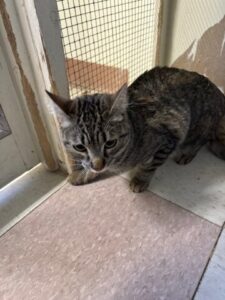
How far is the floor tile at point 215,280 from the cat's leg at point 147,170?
12.9 inches

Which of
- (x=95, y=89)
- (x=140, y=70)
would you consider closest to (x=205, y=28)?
(x=140, y=70)

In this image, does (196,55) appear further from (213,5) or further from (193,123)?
(193,123)

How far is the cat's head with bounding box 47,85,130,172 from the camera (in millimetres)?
698

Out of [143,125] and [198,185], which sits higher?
[143,125]

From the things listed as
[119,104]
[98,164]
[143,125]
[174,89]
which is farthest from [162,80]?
[98,164]

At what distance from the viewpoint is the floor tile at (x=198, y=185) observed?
890 mm

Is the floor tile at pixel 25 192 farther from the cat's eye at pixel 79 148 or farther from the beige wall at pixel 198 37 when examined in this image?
the beige wall at pixel 198 37

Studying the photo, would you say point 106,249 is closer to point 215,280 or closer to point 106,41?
point 215,280

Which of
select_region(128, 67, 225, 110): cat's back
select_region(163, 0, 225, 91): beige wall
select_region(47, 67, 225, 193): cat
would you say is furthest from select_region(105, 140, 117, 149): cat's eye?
select_region(163, 0, 225, 91): beige wall


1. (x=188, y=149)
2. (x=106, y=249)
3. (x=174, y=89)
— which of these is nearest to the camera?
(x=106, y=249)

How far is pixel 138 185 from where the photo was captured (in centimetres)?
95

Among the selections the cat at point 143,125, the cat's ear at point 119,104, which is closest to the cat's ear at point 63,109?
the cat at point 143,125

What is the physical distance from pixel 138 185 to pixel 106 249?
27 centimetres

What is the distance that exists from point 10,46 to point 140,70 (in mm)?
822
